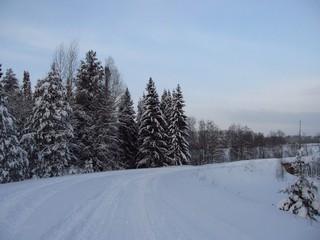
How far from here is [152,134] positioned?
125 feet

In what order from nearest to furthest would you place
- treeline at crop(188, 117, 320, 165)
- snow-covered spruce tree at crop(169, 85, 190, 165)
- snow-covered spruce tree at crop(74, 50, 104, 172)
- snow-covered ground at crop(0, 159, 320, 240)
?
snow-covered ground at crop(0, 159, 320, 240) < snow-covered spruce tree at crop(74, 50, 104, 172) < snow-covered spruce tree at crop(169, 85, 190, 165) < treeline at crop(188, 117, 320, 165)

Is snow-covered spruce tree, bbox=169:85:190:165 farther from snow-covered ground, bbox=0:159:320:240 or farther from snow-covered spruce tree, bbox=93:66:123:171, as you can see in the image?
snow-covered ground, bbox=0:159:320:240

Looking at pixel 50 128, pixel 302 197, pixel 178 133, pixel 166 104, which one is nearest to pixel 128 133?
pixel 178 133

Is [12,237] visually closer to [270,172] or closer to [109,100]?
[270,172]

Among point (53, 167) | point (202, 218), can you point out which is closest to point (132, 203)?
point (202, 218)

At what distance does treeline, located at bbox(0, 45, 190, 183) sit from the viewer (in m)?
21.9

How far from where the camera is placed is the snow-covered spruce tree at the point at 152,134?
3778 centimetres

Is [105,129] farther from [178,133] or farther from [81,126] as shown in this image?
[178,133]

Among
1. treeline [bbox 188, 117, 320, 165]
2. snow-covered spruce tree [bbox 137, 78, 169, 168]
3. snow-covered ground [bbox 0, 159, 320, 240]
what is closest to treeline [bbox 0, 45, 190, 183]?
snow-covered spruce tree [bbox 137, 78, 169, 168]

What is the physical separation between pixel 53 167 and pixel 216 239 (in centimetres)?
2016

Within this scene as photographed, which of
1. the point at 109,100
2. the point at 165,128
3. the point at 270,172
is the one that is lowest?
the point at 270,172

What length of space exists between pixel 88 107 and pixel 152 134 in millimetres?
8940

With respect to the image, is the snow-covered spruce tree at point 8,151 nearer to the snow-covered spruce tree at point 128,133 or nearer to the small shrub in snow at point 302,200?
the small shrub in snow at point 302,200

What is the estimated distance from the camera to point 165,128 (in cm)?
4034
